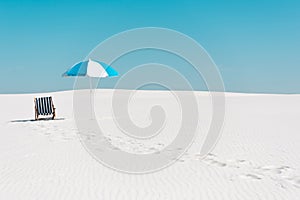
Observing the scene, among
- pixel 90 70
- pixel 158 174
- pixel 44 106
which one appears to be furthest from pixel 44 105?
pixel 158 174

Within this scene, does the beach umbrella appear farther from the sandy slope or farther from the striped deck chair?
the sandy slope

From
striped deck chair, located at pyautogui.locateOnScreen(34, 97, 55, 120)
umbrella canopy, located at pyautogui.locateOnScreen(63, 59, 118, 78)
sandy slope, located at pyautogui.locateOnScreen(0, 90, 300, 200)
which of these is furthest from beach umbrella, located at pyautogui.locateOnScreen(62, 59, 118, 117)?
sandy slope, located at pyautogui.locateOnScreen(0, 90, 300, 200)

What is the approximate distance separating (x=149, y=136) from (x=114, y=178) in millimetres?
4563

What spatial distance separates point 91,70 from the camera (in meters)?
13.0

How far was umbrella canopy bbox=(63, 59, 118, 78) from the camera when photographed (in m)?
13.0

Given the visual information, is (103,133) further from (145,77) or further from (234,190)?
(145,77)

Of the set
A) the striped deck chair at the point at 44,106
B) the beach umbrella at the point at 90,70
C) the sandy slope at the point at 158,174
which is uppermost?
the beach umbrella at the point at 90,70

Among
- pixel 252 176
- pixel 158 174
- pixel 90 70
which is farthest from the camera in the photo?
pixel 90 70

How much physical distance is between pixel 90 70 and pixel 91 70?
39 millimetres

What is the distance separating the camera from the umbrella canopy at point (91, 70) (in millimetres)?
12961

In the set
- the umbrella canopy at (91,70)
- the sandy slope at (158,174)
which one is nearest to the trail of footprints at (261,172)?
the sandy slope at (158,174)

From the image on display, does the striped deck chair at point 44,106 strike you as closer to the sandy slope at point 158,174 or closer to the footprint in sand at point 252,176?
the sandy slope at point 158,174

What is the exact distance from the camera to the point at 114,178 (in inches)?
213

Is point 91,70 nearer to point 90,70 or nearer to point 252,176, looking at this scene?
point 90,70
